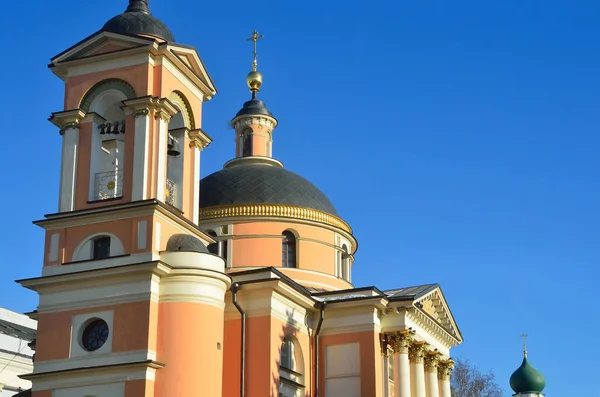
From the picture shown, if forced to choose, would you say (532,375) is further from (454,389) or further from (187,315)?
(187,315)

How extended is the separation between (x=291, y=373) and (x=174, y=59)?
27.8ft

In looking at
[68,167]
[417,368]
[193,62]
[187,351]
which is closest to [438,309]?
[417,368]

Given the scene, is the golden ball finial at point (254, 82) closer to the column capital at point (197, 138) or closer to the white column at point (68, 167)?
the column capital at point (197, 138)

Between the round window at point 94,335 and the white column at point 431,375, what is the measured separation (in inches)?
463

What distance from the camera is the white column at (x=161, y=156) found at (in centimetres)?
2339

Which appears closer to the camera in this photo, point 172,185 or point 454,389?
point 172,185

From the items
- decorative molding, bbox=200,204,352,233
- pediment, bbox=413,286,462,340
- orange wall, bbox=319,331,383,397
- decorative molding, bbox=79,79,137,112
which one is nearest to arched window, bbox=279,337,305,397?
orange wall, bbox=319,331,383,397

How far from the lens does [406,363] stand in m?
28.4

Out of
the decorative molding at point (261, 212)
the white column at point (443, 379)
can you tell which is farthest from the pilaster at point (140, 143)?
the white column at point (443, 379)

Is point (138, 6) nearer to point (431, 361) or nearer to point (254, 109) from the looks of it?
point (254, 109)

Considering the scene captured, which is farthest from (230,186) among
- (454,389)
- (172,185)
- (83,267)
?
(454,389)

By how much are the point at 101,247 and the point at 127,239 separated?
77 centimetres

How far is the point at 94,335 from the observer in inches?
898

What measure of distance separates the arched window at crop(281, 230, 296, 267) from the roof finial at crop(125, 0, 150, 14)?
7886 millimetres
